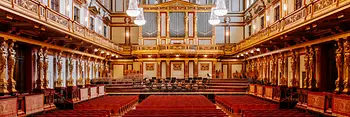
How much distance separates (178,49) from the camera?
110 feet

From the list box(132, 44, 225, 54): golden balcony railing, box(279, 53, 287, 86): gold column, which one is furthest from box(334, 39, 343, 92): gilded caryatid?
box(132, 44, 225, 54): golden balcony railing

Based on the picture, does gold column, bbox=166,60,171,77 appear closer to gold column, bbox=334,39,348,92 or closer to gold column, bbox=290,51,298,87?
gold column, bbox=290,51,298,87

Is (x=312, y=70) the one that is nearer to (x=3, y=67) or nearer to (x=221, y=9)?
(x=221, y=9)

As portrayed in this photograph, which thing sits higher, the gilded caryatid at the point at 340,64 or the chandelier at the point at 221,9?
the chandelier at the point at 221,9

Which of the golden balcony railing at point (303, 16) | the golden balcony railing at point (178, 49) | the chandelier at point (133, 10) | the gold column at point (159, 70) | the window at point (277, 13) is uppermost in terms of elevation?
the window at point (277, 13)

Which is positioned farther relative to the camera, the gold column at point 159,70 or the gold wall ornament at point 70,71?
the gold column at point 159,70

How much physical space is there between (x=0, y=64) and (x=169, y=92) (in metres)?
14.4

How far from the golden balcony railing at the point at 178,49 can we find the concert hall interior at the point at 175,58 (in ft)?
0.33

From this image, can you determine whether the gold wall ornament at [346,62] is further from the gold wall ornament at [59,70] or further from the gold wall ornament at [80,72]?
the gold wall ornament at [80,72]

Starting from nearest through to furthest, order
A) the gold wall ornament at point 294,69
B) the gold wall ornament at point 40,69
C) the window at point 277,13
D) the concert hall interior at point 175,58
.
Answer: the concert hall interior at point 175,58
the gold wall ornament at point 40,69
the gold wall ornament at point 294,69
the window at point 277,13

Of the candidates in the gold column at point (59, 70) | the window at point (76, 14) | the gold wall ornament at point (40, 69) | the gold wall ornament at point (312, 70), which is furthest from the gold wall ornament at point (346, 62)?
the window at point (76, 14)

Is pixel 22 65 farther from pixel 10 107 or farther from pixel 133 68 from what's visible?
pixel 133 68

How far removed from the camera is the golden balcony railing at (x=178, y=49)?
33.7 m

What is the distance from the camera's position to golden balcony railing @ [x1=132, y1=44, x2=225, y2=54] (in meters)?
33.7
